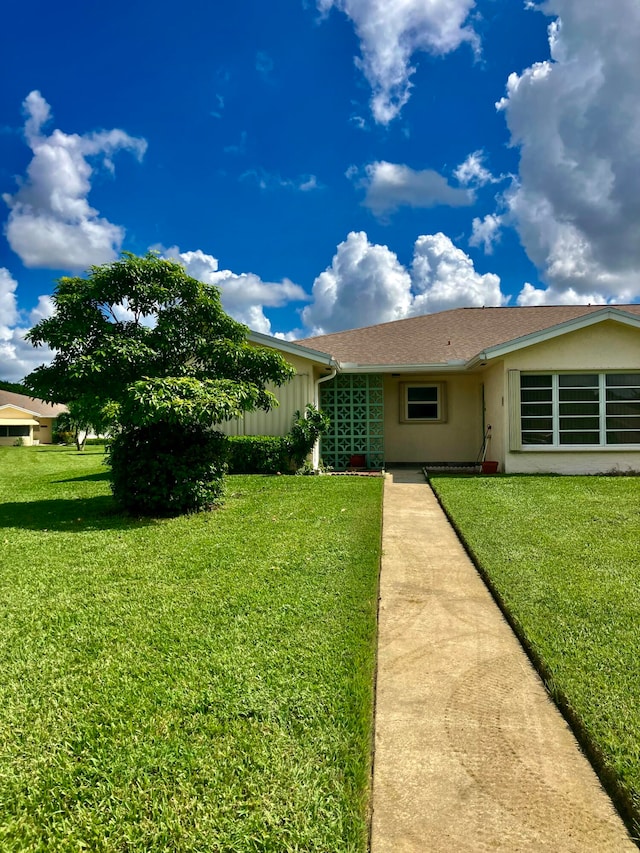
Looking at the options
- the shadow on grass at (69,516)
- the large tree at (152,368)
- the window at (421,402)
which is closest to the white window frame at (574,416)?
the window at (421,402)

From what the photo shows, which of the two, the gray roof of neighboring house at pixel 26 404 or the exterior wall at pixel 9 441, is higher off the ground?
the gray roof of neighboring house at pixel 26 404

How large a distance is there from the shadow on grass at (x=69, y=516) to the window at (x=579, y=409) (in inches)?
382

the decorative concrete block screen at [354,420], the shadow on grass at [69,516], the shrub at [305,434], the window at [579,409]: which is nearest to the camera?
the shadow on grass at [69,516]

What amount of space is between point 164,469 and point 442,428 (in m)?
9.94

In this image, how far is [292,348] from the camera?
12453mm

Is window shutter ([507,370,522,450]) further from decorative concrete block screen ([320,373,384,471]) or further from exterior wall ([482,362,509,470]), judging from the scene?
decorative concrete block screen ([320,373,384,471])

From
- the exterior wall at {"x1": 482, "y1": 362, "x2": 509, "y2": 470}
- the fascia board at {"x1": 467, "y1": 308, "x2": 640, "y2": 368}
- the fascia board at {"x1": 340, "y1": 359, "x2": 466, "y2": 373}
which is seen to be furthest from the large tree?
the exterior wall at {"x1": 482, "y1": 362, "x2": 509, "y2": 470}

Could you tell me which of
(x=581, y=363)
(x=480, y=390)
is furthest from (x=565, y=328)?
(x=480, y=390)

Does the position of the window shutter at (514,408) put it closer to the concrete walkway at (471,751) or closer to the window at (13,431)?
the concrete walkway at (471,751)

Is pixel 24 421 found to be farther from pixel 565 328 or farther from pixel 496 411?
pixel 565 328

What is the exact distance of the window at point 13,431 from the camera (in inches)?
Answer: 1676

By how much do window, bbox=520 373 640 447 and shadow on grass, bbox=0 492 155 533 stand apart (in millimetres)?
9705

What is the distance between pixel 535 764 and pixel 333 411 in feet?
40.1

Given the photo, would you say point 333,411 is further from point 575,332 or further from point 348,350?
point 575,332
